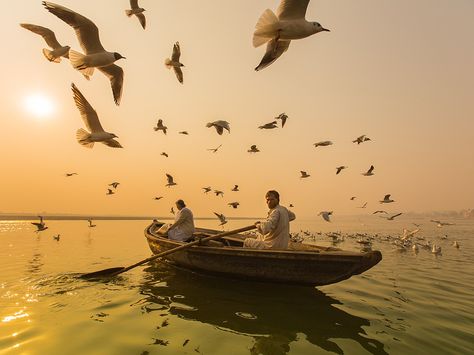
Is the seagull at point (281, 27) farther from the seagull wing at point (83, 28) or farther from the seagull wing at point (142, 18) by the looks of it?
the seagull wing at point (142, 18)

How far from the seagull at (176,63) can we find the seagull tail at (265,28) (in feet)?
20.1

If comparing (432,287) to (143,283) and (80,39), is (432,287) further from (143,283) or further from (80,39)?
(80,39)

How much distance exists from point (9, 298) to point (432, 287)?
1230cm

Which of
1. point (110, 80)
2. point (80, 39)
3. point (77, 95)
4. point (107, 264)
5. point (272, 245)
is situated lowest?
point (107, 264)

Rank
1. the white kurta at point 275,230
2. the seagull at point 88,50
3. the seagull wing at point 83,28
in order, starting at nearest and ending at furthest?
the white kurta at point 275,230, the seagull wing at point 83,28, the seagull at point 88,50

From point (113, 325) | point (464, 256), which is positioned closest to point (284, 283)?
point (113, 325)

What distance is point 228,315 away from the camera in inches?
268

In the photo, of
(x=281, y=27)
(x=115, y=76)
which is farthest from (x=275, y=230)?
(x=115, y=76)

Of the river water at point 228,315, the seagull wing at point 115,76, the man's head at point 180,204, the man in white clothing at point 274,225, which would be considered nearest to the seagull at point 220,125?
the man's head at point 180,204

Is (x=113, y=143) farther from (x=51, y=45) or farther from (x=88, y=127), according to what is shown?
(x=51, y=45)

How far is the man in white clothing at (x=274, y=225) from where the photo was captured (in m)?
8.39

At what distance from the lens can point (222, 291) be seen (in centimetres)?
879

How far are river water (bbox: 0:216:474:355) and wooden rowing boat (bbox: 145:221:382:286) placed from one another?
0.45m

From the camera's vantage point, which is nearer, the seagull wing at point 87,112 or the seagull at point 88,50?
the seagull at point 88,50
